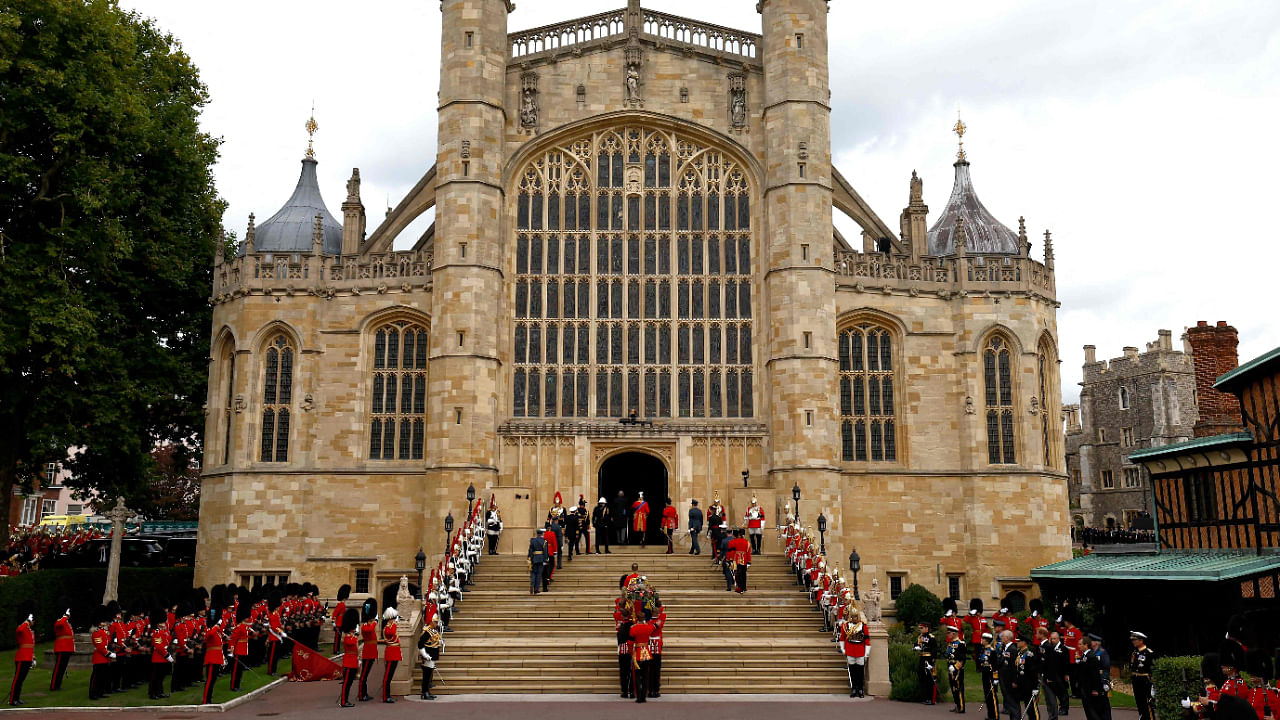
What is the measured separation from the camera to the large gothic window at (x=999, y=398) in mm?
32219

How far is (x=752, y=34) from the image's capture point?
112 feet

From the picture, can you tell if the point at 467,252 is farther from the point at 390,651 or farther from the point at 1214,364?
the point at 1214,364

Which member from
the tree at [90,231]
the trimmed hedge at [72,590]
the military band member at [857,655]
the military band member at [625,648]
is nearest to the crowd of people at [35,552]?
the trimmed hedge at [72,590]

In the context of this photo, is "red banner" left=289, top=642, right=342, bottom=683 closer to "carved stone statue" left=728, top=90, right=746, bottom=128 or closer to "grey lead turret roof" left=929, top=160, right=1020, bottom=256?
"carved stone statue" left=728, top=90, right=746, bottom=128

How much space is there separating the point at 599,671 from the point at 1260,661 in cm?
1151

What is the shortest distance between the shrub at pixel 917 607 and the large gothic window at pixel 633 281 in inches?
293

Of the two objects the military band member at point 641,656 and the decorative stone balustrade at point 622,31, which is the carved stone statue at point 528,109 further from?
the military band member at point 641,656

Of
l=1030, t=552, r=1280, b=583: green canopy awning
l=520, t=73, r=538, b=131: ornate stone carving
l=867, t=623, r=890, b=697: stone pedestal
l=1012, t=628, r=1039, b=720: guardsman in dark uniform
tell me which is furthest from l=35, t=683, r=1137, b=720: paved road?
l=520, t=73, r=538, b=131: ornate stone carving

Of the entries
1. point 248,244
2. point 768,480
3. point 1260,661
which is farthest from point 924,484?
point 248,244

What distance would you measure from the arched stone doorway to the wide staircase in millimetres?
5805

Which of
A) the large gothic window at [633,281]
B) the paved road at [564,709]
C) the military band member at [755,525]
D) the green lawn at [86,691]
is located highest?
the large gothic window at [633,281]

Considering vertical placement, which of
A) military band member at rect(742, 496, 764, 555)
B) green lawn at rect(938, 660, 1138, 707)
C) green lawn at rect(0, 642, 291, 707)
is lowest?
green lawn at rect(938, 660, 1138, 707)

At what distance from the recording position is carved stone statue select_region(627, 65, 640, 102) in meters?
33.2

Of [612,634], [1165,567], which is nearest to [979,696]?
[1165,567]
